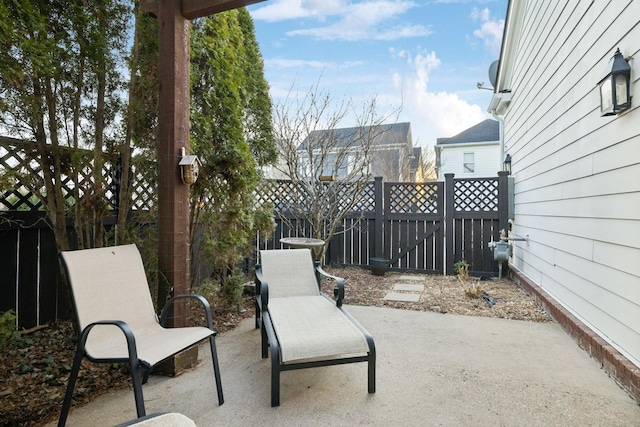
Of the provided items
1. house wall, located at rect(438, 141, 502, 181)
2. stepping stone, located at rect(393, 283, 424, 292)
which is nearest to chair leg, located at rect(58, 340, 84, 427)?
stepping stone, located at rect(393, 283, 424, 292)

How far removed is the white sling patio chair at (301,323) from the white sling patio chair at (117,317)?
0.43 meters

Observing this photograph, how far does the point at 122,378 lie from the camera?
2451 mm

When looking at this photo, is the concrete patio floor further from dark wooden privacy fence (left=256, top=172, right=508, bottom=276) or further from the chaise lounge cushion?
dark wooden privacy fence (left=256, top=172, right=508, bottom=276)

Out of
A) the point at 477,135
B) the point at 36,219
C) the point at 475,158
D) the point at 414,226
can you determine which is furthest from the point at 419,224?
the point at 477,135

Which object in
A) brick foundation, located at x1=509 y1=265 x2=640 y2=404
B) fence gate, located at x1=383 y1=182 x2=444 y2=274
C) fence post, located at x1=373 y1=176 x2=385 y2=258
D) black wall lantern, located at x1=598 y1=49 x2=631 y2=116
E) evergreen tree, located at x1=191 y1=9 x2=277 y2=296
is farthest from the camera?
fence post, located at x1=373 y1=176 x2=385 y2=258

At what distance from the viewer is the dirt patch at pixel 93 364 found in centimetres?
214

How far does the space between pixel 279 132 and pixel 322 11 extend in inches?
83.6

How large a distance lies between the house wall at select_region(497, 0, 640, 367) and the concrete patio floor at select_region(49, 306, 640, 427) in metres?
0.44

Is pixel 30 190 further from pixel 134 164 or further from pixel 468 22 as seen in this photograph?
pixel 468 22

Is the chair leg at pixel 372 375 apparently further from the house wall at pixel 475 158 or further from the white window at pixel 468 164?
the white window at pixel 468 164

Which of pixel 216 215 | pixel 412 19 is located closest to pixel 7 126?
pixel 216 215

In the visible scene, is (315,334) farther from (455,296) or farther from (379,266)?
(379,266)

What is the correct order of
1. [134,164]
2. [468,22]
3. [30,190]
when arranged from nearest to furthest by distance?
[30,190] → [134,164] → [468,22]

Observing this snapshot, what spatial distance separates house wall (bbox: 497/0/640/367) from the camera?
2363 millimetres
